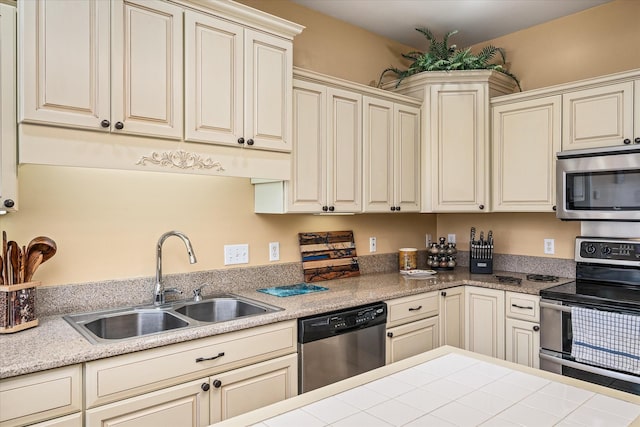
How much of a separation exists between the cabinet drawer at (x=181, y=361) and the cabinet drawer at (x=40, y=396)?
0.05 metres

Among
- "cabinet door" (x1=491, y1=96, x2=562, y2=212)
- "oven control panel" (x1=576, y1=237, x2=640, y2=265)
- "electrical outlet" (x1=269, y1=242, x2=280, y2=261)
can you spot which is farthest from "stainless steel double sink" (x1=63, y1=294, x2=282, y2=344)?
"oven control panel" (x1=576, y1=237, x2=640, y2=265)

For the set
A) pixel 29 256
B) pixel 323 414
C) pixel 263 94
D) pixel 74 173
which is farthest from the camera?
pixel 263 94

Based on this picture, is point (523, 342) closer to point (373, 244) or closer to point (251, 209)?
point (373, 244)

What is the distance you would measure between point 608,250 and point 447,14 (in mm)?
1921

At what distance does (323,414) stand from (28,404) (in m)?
1.00

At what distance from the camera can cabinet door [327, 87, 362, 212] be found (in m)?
2.67

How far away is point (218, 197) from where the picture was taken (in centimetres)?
252

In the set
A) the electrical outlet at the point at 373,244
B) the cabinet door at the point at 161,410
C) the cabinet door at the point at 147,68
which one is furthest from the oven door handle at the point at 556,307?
the cabinet door at the point at 147,68

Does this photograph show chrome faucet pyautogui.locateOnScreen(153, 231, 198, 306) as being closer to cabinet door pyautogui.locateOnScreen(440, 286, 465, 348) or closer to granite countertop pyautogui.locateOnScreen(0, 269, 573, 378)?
granite countertop pyautogui.locateOnScreen(0, 269, 573, 378)

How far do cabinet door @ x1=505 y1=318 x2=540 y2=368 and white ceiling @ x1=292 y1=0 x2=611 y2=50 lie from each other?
211cm

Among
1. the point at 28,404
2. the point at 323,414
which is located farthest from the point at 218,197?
the point at 323,414

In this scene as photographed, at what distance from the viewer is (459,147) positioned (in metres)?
3.17

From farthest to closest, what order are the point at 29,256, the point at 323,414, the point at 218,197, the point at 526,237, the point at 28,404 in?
the point at 526,237
the point at 218,197
the point at 29,256
the point at 28,404
the point at 323,414

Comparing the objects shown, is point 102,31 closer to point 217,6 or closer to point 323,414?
point 217,6
